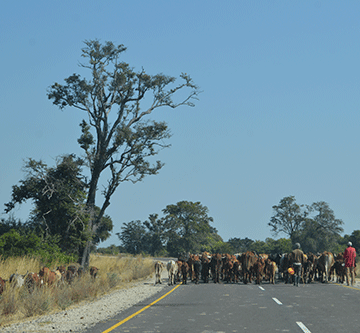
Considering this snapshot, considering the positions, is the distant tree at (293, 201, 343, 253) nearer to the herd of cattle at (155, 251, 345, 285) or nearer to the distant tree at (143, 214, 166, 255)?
the distant tree at (143, 214, 166, 255)

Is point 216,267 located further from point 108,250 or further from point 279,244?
point 279,244

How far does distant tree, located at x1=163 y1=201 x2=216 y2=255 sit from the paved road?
77.4 metres

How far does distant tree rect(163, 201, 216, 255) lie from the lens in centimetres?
9481

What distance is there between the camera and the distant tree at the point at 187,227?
94.8m

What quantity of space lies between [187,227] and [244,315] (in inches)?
3337

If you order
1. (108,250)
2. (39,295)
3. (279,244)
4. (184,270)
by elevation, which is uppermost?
(279,244)

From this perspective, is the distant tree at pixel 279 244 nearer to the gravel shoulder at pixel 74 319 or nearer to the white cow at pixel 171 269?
the white cow at pixel 171 269

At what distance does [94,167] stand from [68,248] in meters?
6.81

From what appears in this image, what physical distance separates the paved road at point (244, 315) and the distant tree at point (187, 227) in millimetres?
77375

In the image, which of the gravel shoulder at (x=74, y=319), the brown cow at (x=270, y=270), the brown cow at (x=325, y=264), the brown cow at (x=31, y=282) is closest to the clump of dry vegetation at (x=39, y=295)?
the brown cow at (x=31, y=282)

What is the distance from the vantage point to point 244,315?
41.8 feet

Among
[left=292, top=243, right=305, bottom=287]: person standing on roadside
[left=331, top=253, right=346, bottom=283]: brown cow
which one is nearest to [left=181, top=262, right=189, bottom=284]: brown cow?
[left=292, top=243, right=305, bottom=287]: person standing on roadside

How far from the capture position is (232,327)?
1074cm

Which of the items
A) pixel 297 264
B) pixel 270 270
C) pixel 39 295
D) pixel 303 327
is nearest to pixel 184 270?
pixel 270 270
